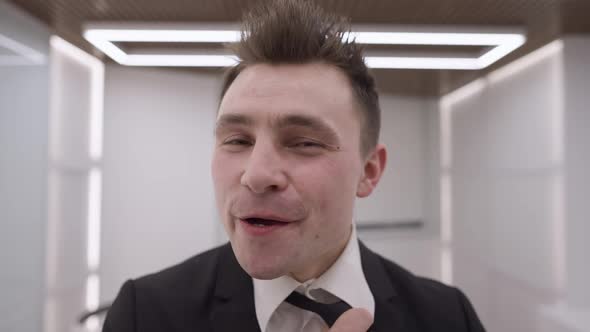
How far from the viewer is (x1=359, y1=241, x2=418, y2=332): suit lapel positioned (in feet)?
3.21

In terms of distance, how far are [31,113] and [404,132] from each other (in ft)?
13.1

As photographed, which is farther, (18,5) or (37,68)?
(37,68)

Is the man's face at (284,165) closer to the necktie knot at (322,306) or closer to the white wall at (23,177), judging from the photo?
the necktie knot at (322,306)

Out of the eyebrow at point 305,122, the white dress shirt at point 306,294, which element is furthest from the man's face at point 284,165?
the white dress shirt at point 306,294

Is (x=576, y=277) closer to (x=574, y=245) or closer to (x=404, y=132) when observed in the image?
(x=574, y=245)

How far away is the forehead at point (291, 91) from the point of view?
0.80 metres

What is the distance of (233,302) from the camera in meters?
0.93

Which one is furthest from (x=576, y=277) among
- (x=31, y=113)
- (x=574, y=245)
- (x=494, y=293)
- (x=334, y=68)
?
(x=31, y=113)

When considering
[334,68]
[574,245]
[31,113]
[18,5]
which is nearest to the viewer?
[334,68]

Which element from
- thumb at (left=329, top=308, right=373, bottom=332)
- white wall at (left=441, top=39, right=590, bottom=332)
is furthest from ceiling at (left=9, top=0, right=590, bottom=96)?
thumb at (left=329, top=308, right=373, bottom=332)

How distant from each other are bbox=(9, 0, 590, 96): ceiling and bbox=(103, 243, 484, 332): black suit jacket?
1609 mm

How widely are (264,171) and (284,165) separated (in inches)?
2.0

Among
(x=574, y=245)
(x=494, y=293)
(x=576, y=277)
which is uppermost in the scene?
(x=574, y=245)

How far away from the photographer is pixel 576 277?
2748 millimetres
